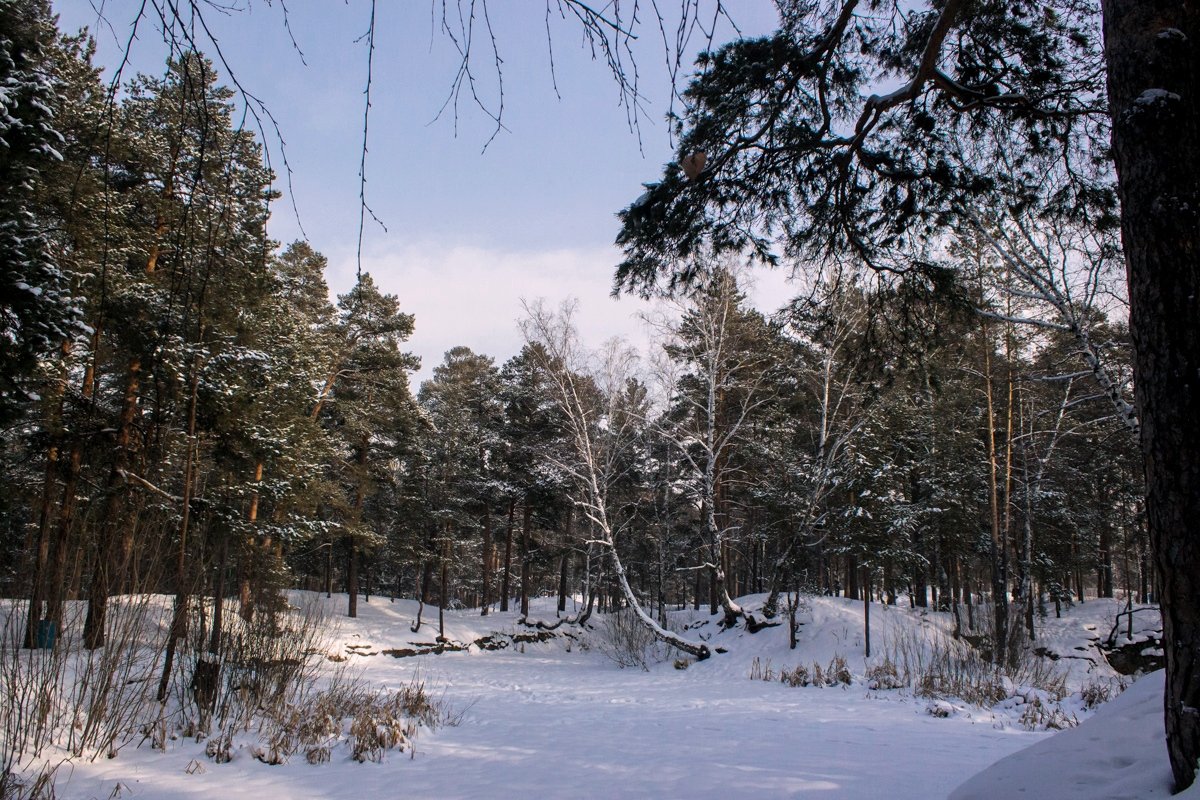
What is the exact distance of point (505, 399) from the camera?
82.9ft

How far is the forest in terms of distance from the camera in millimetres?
3902

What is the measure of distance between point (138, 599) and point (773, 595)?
13.0 metres

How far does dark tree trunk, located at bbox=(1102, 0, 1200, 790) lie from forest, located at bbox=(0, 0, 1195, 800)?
0.69ft

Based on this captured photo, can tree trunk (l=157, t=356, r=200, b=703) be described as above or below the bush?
above

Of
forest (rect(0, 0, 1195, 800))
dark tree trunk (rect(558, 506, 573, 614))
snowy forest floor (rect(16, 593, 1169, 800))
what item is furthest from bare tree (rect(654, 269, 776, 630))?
dark tree trunk (rect(558, 506, 573, 614))

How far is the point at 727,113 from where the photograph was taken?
3.76 m

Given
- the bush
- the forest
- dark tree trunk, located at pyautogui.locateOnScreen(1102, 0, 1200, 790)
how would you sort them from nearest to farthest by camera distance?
dark tree trunk, located at pyautogui.locateOnScreen(1102, 0, 1200, 790) < the forest < the bush

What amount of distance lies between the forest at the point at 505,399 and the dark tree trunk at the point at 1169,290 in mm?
210

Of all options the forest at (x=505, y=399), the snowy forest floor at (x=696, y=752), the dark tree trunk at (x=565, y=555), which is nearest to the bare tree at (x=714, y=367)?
the forest at (x=505, y=399)

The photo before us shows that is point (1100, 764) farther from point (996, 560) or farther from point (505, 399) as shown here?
point (505, 399)

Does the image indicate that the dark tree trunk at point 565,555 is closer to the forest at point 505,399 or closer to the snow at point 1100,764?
the forest at point 505,399

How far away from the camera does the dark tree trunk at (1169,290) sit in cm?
171

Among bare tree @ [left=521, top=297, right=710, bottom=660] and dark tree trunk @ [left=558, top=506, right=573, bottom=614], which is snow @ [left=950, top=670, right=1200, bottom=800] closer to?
bare tree @ [left=521, top=297, right=710, bottom=660]

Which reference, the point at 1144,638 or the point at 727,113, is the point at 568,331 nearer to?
the point at 727,113
